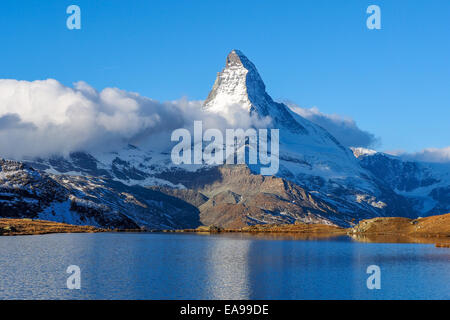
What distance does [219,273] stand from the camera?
126938 millimetres

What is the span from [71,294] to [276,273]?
4693cm

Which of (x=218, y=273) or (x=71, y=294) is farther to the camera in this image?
(x=218, y=273)

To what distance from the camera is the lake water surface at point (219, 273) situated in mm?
99750

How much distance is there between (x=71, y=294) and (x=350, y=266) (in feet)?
231

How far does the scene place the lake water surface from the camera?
9975 centimetres

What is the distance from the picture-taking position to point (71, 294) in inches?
3821
